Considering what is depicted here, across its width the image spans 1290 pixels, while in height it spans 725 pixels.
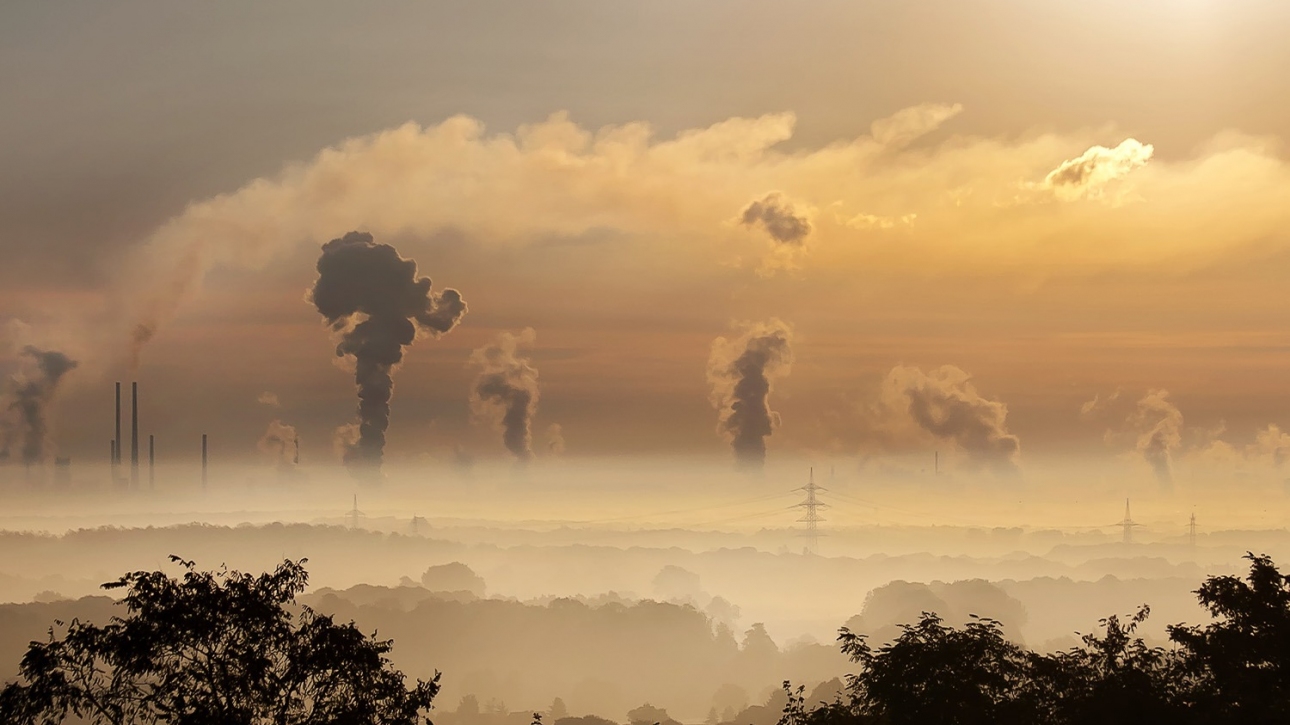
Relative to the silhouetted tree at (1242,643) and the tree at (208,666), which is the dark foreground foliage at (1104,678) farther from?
the tree at (208,666)

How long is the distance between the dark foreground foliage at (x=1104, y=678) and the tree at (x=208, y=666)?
13.4 metres

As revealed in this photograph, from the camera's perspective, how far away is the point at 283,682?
26.8 metres

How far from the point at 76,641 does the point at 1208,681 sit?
2897 centimetres

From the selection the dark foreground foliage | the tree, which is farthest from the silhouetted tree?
the tree

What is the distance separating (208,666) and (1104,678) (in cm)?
2425

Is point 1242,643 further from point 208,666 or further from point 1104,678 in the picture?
point 208,666

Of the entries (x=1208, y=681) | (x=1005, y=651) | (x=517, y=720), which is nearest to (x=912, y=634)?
(x=1005, y=651)

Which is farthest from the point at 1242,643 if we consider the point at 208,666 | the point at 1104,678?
the point at 208,666

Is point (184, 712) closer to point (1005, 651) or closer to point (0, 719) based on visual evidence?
point (0, 719)

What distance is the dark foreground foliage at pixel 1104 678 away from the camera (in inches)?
1374

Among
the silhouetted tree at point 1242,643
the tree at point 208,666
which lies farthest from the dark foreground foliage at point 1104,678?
the tree at point 208,666

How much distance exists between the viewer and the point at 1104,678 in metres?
37.0

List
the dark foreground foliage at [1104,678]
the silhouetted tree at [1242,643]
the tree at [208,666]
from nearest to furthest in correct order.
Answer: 1. the tree at [208,666]
2. the silhouetted tree at [1242,643]
3. the dark foreground foliage at [1104,678]

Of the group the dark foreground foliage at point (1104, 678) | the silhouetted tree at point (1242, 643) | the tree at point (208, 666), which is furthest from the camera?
the dark foreground foliage at point (1104, 678)
